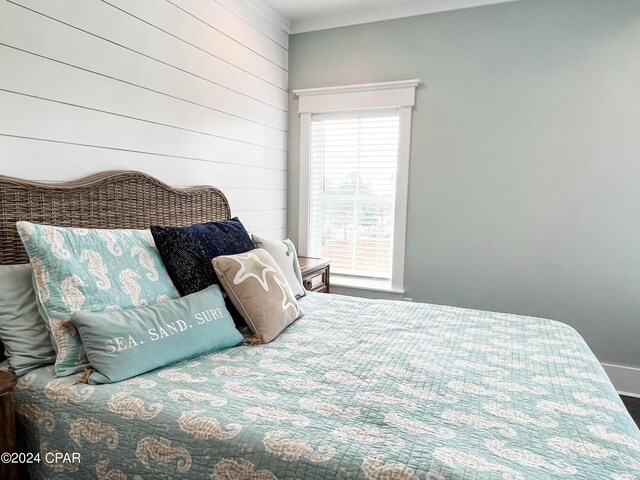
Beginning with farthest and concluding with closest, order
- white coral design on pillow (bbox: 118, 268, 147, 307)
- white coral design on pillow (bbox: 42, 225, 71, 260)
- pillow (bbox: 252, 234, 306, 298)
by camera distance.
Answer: pillow (bbox: 252, 234, 306, 298) → white coral design on pillow (bbox: 118, 268, 147, 307) → white coral design on pillow (bbox: 42, 225, 71, 260)

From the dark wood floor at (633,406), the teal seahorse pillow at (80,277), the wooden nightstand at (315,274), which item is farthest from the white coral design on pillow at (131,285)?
the dark wood floor at (633,406)

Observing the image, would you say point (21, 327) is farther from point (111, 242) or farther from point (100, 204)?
point (100, 204)

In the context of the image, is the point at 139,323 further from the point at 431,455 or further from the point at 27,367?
the point at 431,455

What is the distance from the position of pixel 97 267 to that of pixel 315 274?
1.69m

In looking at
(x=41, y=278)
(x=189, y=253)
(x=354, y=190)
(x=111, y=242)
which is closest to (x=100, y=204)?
(x=111, y=242)

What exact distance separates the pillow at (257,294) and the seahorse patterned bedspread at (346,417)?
0.13 m

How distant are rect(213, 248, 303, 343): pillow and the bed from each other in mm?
86

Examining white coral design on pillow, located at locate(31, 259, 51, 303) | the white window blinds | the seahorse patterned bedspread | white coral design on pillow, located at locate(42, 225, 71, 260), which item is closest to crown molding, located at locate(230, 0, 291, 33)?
the white window blinds

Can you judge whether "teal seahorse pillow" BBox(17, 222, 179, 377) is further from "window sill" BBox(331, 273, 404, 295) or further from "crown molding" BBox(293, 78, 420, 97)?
"crown molding" BBox(293, 78, 420, 97)

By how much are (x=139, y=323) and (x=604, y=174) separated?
111 inches

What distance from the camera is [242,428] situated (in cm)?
102

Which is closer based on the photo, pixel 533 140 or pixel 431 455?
pixel 431 455

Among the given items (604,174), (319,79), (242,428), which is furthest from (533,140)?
(242,428)

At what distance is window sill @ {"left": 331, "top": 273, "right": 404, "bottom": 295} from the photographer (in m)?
3.21
